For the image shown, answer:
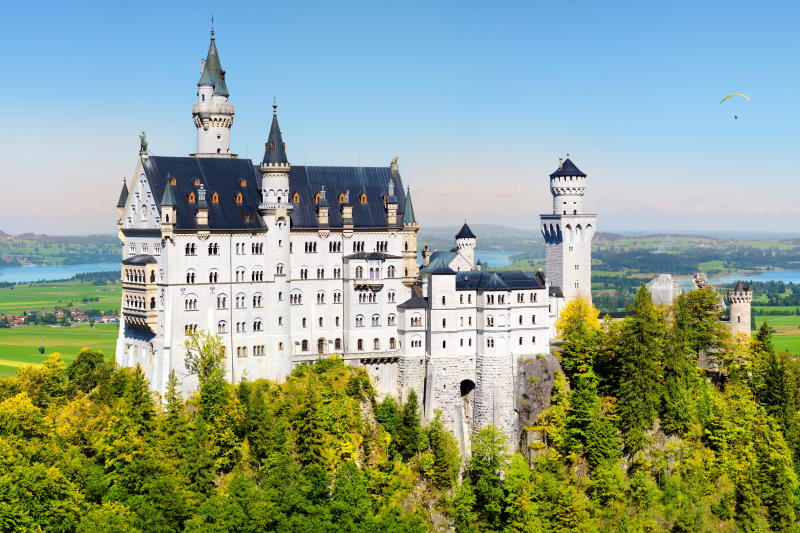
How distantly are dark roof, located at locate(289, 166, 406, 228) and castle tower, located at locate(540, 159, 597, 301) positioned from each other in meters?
20.2

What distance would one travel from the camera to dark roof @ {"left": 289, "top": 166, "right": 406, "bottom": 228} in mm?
99812

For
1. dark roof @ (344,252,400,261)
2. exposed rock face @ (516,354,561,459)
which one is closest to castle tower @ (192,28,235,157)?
dark roof @ (344,252,400,261)

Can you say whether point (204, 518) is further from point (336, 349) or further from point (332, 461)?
point (336, 349)

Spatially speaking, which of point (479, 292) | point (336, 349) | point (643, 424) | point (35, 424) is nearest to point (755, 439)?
point (643, 424)

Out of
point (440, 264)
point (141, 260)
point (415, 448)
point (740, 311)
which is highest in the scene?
point (141, 260)

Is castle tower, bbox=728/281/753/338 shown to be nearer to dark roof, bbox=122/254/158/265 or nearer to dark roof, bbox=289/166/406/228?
dark roof, bbox=289/166/406/228

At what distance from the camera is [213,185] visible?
315 ft

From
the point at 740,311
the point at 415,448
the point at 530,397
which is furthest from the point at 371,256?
the point at 740,311

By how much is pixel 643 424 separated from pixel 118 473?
→ 153ft

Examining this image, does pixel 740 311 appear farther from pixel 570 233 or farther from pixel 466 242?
pixel 466 242

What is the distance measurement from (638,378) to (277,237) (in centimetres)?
3540

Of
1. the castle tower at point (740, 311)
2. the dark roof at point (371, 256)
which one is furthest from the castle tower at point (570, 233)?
the dark roof at point (371, 256)

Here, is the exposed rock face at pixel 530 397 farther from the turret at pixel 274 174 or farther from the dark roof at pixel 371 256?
the turret at pixel 274 174

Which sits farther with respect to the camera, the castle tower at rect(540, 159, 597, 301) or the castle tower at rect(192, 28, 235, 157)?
the castle tower at rect(540, 159, 597, 301)
